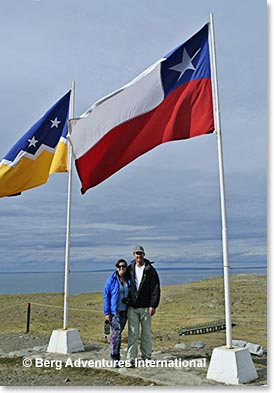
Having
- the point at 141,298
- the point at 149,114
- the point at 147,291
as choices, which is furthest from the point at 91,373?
the point at 149,114

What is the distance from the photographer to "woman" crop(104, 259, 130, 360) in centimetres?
840

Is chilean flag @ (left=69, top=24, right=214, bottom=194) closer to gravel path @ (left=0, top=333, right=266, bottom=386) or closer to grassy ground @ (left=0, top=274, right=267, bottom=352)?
gravel path @ (left=0, top=333, right=266, bottom=386)

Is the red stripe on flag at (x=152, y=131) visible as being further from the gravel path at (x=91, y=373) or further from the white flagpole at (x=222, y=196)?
the gravel path at (x=91, y=373)

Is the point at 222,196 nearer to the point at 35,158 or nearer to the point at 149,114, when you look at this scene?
the point at 149,114

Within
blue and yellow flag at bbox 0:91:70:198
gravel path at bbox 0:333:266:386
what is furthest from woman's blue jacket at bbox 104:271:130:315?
blue and yellow flag at bbox 0:91:70:198

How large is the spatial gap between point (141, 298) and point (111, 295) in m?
0.52

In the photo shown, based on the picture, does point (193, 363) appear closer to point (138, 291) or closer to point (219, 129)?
point (138, 291)

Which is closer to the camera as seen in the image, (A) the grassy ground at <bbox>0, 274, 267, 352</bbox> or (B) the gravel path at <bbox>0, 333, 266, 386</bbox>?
(B) the gravel path at <bbox>0, 333, 266, 386</bbox>

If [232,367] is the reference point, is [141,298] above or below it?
above

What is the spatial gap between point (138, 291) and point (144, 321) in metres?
0.57

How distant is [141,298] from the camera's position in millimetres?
8406

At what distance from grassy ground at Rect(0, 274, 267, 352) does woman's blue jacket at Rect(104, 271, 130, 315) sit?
2.90 metres

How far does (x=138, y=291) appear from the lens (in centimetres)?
838

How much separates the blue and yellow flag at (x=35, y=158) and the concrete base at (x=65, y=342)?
3.16 m
